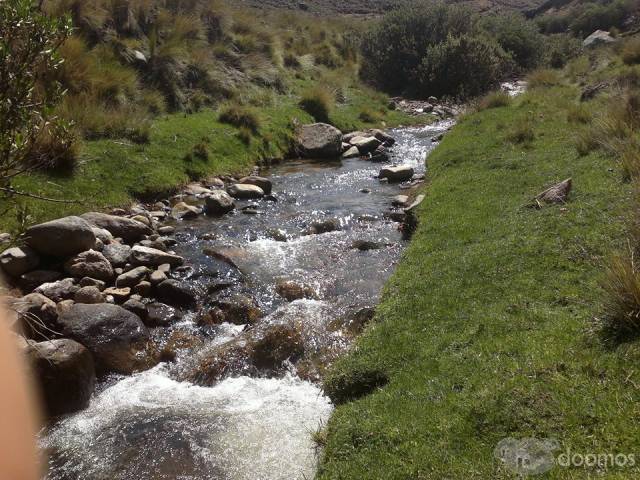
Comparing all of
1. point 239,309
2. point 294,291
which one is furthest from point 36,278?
point 294,291

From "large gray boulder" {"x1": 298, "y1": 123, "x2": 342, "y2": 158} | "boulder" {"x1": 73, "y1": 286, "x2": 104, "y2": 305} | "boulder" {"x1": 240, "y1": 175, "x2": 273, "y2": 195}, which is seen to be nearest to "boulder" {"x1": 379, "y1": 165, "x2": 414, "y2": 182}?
"large gray boulder" {"x1": 298, "y1": 123, "x2": 342, "y2": 158}

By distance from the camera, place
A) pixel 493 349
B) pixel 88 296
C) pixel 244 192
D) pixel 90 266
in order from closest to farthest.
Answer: pixel 493 349 → pixel 88 296 → pixel 90 266 → pixel 244 192

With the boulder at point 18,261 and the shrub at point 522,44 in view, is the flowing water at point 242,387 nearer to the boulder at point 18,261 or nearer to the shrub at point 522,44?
the boulder at point 18,261

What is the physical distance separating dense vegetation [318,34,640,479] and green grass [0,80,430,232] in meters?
7.34

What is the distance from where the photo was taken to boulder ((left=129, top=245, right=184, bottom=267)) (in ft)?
35.9

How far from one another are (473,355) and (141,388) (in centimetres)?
511

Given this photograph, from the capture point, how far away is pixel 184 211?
1413 cm

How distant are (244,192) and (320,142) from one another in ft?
21.0

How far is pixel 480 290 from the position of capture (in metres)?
7.72

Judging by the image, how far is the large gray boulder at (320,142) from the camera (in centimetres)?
2105

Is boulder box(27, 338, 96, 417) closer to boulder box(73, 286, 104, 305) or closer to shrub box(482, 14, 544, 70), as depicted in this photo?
boulder box(73, 286, 104, 305)

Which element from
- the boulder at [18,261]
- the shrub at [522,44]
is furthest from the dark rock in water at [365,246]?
the shrub at [522,44]

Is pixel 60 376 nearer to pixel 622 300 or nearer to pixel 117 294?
pixel 117 294

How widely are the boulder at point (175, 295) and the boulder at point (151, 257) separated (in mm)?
1156
